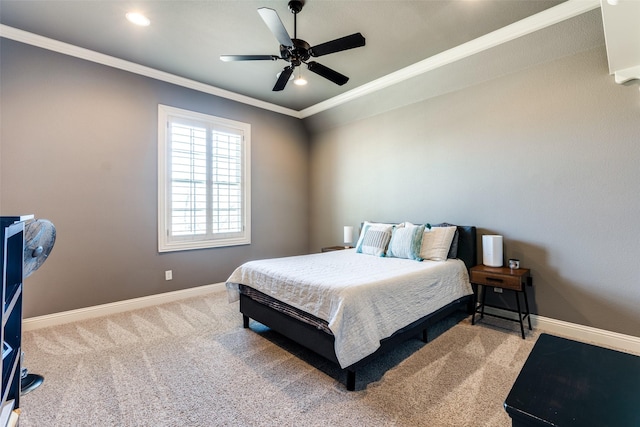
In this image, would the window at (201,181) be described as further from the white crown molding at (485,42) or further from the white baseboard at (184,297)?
the white crown molding at (485,42)

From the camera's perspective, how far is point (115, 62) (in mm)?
3400

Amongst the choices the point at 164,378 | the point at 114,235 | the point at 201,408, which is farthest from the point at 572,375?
the point at 114,235

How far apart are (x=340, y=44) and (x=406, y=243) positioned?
2187mm

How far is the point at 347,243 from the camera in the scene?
4.70 metres

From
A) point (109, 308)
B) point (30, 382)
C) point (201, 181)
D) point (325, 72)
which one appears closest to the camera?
point (30, 382)

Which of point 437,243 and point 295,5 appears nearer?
point 295,5

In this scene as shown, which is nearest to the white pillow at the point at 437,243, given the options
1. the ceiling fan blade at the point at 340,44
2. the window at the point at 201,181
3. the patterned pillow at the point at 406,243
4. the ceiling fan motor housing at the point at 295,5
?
the patterned pillow at the point at 406,243

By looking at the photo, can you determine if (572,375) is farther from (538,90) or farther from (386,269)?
(538,90)

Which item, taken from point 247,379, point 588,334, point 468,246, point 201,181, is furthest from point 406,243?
point 201,181

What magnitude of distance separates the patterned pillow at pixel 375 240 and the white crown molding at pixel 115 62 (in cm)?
280

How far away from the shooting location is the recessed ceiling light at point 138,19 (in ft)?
8.53

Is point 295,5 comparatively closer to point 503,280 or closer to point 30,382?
point 503,280

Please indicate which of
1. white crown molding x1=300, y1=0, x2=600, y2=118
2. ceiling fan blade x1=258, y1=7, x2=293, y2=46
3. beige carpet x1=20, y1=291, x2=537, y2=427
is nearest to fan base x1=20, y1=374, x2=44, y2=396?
beige carpet x1=20, y1=291, x2=537, y2=427

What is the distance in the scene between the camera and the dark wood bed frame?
2.04m
